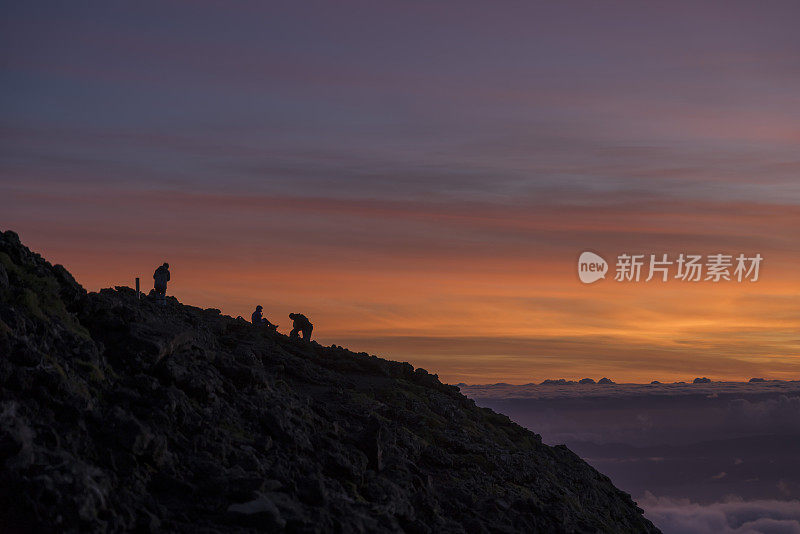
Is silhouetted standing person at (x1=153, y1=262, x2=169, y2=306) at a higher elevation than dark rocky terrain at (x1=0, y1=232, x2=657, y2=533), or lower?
higher

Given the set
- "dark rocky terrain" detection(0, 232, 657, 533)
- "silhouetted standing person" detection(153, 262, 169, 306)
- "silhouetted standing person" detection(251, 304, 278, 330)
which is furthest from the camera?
"silhouetted standing person" detection(251, 304, 278, 330)

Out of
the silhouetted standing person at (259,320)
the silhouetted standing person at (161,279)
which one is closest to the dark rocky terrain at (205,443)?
the silhouetted standing person at (161,279)

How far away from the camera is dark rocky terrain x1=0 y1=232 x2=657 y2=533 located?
32094 millimetres

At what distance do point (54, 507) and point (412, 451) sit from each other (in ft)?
86.4

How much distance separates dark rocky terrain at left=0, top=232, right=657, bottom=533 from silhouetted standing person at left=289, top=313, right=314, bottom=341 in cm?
1311

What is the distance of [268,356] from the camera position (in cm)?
6272

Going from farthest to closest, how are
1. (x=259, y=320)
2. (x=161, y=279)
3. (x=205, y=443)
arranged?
(x=259, y=320)
(x=161, y=279)
(x=205, y=443)

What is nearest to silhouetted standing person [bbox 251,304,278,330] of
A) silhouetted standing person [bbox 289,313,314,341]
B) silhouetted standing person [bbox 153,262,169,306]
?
silhouetted standing person [bbox 289,313,314,341]

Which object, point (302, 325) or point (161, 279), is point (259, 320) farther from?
point (161, 279)

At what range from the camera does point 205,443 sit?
38.6m

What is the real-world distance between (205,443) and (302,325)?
39.8 metres

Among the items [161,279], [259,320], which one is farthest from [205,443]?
[259,320]

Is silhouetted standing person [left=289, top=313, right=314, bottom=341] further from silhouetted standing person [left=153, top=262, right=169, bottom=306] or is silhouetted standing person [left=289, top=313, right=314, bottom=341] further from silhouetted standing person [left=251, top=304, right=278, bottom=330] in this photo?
silhouetted standing person [left=153, top=262, right=169, bottom=306]

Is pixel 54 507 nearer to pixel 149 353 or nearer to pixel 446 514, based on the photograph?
pixel 149 353
